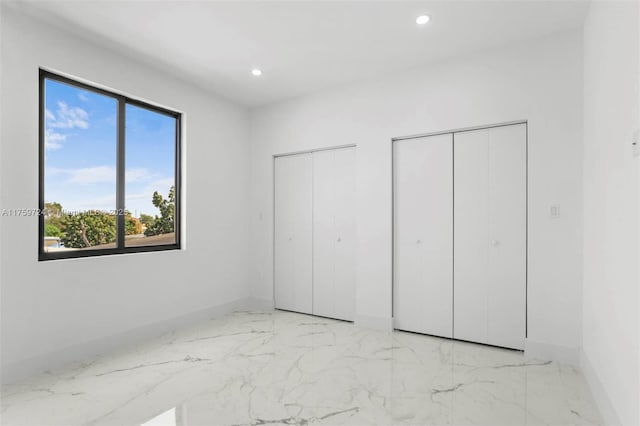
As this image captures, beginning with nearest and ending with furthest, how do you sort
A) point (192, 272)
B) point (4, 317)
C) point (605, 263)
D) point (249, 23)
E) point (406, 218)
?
1. point (605, 263)
2. point (4, 317)
3. point (249, 23)
4. point (406, 218)
5. point (192, 272)

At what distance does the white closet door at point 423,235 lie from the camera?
3.34 metres

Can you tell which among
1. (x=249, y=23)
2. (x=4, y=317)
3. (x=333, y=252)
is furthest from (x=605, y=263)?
(x=4, y=317)

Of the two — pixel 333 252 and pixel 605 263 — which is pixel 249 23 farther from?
pixel 605 263

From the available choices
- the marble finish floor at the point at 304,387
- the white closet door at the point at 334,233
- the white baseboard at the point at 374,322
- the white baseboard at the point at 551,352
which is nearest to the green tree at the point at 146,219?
the marble finish floor at the point at 304,387

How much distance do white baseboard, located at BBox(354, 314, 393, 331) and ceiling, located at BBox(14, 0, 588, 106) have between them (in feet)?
8.15

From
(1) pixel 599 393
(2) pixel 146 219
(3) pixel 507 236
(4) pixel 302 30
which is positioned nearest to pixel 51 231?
(2) pixel 146 219

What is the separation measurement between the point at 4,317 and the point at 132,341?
1018 millimetres

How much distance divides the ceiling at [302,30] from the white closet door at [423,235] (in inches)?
33.6

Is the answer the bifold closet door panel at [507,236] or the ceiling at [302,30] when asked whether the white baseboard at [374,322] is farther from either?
the ceiling at [302,30]

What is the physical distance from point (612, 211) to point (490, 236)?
1.27 m

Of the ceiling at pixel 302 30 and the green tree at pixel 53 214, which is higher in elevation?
the ceiling at pixel 302 30

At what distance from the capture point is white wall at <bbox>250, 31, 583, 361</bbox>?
109 inches

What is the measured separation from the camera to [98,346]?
2.96 metres

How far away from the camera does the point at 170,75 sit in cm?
362
